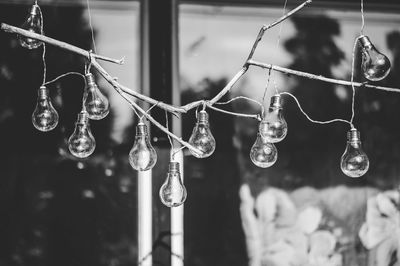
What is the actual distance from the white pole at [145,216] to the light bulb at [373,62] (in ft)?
6.15

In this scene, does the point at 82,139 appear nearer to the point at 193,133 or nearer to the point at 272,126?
the point at 193,133

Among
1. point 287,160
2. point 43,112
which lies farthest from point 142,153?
point 287,160

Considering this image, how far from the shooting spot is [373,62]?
1.70 metres

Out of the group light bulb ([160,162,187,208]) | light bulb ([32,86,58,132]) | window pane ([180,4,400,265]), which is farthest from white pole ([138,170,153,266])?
light bulb ([160,162,187,208])

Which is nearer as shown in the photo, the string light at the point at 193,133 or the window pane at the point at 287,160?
the string light at the point at 193,133

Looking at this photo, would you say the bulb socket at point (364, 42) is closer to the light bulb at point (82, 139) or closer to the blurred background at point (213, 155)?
the light bulb at point (82, 139)

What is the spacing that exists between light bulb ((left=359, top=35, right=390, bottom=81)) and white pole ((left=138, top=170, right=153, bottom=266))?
6.15 feet

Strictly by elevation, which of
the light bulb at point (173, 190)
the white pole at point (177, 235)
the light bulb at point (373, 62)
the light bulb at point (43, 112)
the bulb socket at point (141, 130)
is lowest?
the white pole at point (177, 235)

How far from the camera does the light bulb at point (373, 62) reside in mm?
1698

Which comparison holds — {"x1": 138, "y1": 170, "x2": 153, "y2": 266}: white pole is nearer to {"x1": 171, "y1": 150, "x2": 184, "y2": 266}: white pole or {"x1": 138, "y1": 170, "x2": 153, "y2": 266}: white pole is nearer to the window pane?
{"x1": 171, "y1": 150, "x2": 184, "y2": 266}: white pole

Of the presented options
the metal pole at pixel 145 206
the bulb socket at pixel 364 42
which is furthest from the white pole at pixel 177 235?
the bulb socket at pixel 364 42

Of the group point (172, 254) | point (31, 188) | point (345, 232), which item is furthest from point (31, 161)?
point (345, 232)

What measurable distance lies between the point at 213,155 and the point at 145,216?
1.89ft

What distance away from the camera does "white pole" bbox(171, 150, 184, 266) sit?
3.27 metres
